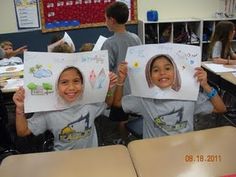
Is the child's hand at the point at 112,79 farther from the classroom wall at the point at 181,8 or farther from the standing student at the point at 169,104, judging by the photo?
the classroom wall at the point at 181,8

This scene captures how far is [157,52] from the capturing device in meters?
1.49

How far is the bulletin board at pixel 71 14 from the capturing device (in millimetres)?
4159

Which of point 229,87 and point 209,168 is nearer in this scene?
point 209,168

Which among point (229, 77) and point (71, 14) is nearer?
point (229, 77)

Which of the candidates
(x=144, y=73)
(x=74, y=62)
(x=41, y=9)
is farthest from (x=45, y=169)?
(x=41, y=9)

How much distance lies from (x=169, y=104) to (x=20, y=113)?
2.49 feet

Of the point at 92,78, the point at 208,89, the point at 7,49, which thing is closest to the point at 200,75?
the point at 208,89

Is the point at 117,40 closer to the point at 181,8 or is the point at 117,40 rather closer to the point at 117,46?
the point at 117,46

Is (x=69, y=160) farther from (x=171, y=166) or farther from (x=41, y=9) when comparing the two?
(x=41, y=9)

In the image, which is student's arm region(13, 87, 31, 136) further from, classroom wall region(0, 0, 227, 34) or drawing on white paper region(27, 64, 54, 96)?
classroom wall region(0, 0, 227, 34)

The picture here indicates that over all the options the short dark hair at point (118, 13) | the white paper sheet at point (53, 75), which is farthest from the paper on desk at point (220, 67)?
the white paper sheet at point (53, 75)

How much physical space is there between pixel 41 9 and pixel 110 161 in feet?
11.3

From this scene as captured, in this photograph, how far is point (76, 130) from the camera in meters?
1.49

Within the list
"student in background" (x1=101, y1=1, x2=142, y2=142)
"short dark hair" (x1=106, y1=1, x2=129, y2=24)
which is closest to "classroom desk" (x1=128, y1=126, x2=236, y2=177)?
"student in background" (x1=101, y1=1, x2=142, y2=142)
